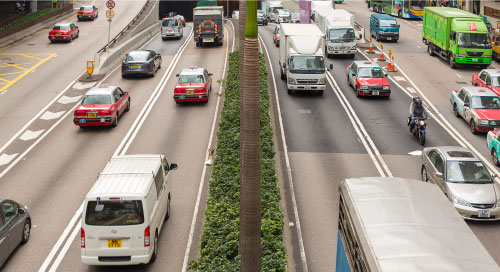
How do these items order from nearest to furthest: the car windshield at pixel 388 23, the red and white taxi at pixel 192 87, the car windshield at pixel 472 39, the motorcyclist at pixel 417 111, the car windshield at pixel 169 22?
1. the motorcyclist at pixel 417 111
2. the red and white taxi at pixel 192 87
3. the car windshield at pixel 472 39
4. the car windshield at pixel 388 23
5. the car windshield at pixel 169 22

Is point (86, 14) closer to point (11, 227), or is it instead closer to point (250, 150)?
point (11, 227)

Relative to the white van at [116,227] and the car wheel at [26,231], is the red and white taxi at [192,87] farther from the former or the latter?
the white van at [116,227]

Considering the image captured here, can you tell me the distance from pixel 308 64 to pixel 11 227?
2171 cm

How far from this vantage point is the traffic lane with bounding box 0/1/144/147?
3156cm

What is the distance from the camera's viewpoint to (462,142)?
27078 millimetres

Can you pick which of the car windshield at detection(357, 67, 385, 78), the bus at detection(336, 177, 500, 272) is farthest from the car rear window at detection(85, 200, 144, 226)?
the car windshield at detection(357, 67, 385, 78)

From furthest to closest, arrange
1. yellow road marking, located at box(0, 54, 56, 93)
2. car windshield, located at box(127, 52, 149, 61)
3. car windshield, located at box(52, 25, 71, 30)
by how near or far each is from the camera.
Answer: car windshield, located at box(52, 25, 71, 30), car windshield, located at box(127, 52, 149, 61), yellow road marking, located at box(0, 54, 56, 93)

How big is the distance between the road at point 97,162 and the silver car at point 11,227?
0.40 m

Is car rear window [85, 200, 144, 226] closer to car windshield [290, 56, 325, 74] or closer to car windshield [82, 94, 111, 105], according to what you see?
car windshield [82, 94, 111, 105]

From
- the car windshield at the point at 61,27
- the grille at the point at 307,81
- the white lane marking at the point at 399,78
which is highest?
the car windshield at the point at 61,27

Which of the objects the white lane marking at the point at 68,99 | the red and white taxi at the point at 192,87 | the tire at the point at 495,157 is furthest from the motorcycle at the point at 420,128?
the white lane marking at the point at 68,99

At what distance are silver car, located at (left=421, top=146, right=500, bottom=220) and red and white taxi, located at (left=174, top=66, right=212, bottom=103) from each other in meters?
14.2

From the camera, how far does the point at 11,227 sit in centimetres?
1595

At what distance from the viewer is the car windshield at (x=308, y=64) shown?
34.4 meters
